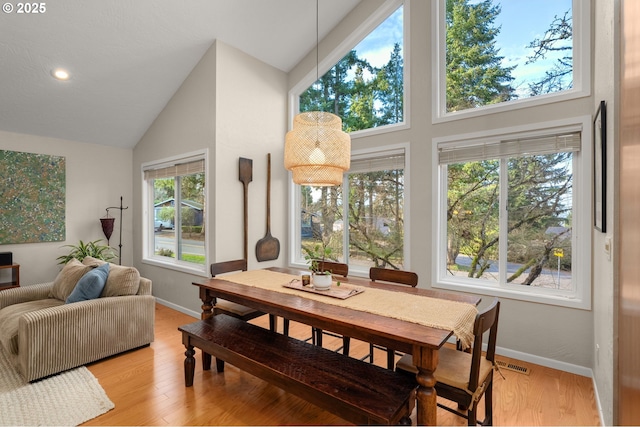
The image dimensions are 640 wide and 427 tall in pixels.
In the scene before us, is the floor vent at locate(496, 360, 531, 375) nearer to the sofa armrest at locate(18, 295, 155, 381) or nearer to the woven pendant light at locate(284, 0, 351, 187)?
the woven pendant light at locate(284, 0, 351, 187)

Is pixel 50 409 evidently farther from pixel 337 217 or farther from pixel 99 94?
pixel 99 94

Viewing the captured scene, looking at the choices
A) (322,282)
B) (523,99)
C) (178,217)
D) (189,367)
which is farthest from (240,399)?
(523,99)

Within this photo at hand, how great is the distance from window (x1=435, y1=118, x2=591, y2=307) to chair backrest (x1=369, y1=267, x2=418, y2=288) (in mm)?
876

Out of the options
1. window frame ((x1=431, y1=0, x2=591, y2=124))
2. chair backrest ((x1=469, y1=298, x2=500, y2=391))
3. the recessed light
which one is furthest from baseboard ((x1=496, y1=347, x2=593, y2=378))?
the recessed light

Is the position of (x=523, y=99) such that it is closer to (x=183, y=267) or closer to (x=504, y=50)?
(x=504, y=50)

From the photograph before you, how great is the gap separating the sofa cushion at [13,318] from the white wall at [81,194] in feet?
4.66

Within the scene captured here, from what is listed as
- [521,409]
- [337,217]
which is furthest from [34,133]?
[521,409]

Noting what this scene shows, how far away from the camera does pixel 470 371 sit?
1.60 meters

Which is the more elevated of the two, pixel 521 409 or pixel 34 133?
pixel 34 133

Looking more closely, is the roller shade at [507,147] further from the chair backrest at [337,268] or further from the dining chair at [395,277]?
the chair backrest at [337,268]

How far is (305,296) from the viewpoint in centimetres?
220

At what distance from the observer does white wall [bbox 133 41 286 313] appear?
3.67 m

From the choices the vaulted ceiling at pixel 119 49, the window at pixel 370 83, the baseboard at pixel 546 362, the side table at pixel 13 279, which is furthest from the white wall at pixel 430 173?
the side table at pixel 13 279

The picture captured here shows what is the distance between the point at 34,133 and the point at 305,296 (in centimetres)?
469
